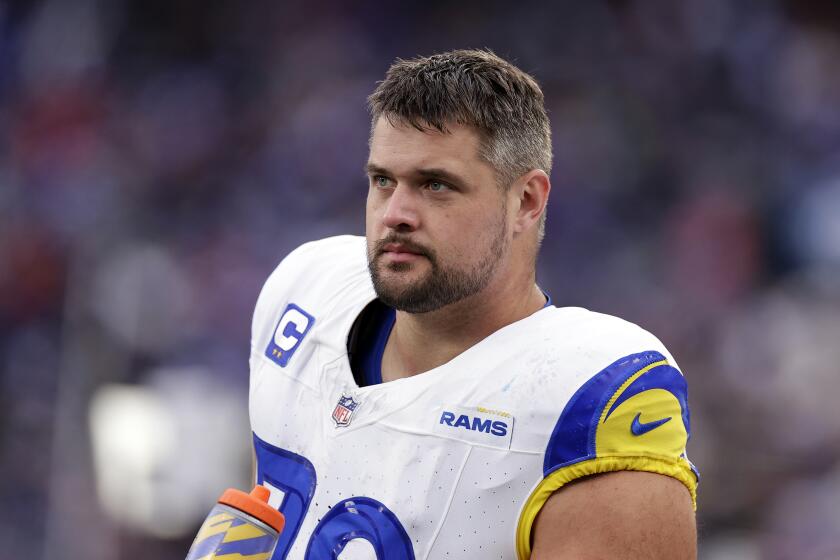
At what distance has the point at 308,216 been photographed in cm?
675

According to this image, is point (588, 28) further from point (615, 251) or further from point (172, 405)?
point (172, 405)

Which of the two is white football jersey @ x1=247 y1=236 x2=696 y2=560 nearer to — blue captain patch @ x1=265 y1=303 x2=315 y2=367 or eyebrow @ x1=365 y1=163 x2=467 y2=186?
blue captain patch @ x1=265 y1=303 x2=315 y2=367

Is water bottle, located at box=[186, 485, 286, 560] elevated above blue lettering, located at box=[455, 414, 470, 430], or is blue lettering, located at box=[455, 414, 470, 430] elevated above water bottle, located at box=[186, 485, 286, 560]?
blue lettering, located at box=[455, 414, 470, 430]

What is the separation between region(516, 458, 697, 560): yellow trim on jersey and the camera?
1940 millimetres

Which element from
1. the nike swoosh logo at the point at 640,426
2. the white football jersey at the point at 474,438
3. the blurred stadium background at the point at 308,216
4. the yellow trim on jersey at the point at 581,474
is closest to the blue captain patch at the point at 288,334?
the white football jersey at the point at 474,438

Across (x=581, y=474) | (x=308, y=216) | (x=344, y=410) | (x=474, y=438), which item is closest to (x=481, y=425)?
(x=474, y=438)

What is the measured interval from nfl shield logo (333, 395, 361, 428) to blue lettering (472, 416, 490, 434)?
0.97 feet

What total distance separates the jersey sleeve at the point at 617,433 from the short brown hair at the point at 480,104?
454 millimetres

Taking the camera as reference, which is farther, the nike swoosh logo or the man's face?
the man's face

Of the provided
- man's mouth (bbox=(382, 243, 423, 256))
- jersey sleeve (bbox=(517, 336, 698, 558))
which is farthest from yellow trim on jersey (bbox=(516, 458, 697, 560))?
man's mouth (bbox=(382, 243, 423, 256))

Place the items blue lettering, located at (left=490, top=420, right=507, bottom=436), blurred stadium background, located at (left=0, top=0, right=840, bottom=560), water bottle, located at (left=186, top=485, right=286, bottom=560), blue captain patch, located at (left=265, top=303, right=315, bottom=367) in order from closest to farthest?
water bottle, located at (left=186, top=485, right=286, bottom=560) → blue lettering, located at (left=490, top=420, right=507, bottom=436) → blue captain patch, located at (left=265, top=303, right=315, bottom=367) → blurred stadium background, located at (left=0, top=0, right=840, bottom=560)

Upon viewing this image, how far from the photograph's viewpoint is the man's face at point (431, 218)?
6.95ft

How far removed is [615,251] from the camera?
6410mm

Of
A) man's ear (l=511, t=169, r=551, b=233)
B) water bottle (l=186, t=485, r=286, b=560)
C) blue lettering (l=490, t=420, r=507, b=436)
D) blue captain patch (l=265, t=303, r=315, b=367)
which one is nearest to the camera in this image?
water bottle (l=186, t=485, r=286, b=560)
